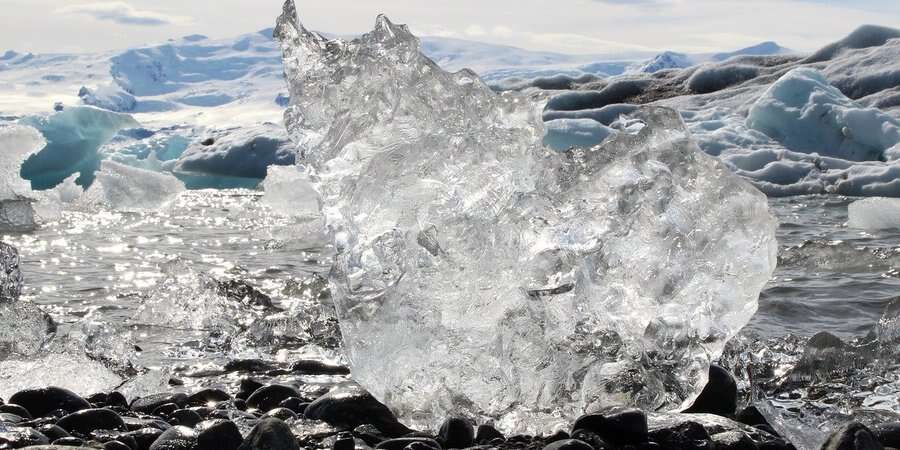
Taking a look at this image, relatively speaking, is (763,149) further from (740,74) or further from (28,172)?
(28,172)

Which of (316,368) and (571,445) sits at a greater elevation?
(571,445)

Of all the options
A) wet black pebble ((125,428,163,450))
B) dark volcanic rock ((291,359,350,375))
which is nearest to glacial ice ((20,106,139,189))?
dark volcanic rock ((291,359,350,375))

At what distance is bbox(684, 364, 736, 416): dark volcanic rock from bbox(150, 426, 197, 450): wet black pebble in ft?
5.94

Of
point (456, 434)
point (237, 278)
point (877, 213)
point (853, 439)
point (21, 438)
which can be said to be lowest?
point (237, 278)

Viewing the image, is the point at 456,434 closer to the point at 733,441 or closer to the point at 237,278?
the point at 733,441

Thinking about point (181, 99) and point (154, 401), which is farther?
point (181, 99)

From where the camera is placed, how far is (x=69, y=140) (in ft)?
54.5

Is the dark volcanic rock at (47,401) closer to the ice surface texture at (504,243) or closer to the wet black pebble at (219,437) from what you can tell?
the wet black pebble at (219,437)

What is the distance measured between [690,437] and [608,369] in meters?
0.58

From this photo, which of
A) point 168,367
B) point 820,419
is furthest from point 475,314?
point 168,367

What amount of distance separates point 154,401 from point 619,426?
5.60 feet

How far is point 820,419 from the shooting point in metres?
3.40

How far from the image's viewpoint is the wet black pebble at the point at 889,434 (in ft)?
9.71

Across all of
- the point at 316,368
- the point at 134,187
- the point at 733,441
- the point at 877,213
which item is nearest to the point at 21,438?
the point at 316,368
